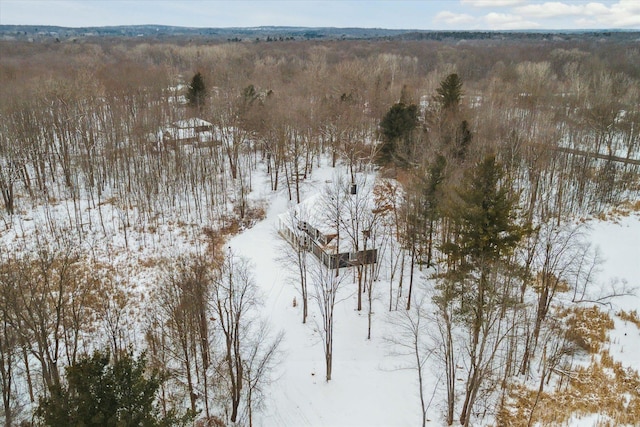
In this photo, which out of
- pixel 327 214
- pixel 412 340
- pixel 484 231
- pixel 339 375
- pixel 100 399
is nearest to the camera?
pixel 100 399

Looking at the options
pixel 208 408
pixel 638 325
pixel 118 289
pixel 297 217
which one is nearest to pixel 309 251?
pixel 297 217

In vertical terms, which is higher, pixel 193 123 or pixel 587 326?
pixel 193 123

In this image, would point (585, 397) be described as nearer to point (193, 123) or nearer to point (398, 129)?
point (398, 129)

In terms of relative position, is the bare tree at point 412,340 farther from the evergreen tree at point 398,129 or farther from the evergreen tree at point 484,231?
the evergreen tree at point 398,129

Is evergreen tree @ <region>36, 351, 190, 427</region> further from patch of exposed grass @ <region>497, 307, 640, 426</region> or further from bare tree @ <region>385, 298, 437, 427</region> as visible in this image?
patch of exposed grass @ <region>497, 307, 640, 426</region>

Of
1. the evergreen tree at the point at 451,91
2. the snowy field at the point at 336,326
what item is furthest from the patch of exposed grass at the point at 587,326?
the evergreen tree at the point at 451,91

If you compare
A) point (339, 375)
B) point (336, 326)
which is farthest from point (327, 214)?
point (339, 375)
